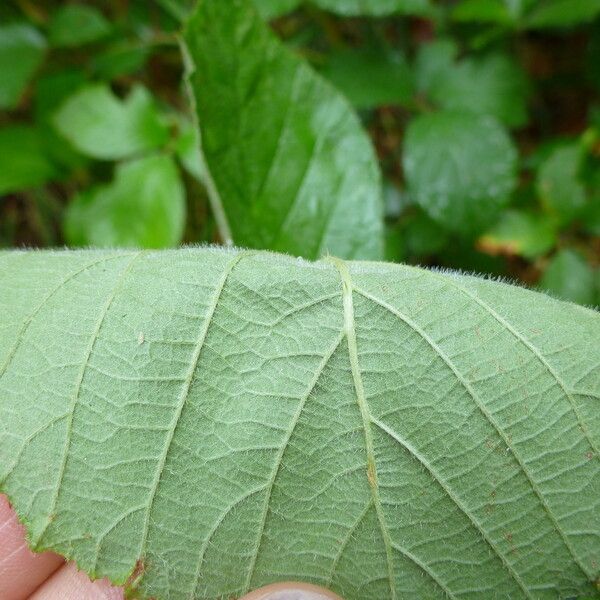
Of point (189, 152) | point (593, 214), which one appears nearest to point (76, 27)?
point (189, 152)

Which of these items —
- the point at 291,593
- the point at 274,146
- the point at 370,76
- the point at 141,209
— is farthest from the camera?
the point at 370,76

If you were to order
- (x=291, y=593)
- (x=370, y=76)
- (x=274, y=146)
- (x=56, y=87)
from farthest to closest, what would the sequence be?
(x=56, y=87) → (x=370, y=76) → (x=274, y=146) → (x=291, y=593)

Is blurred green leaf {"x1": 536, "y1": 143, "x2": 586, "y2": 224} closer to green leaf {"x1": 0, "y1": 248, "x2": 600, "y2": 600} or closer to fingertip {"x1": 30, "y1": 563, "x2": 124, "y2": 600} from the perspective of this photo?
green leaf {"x1": 0, "y1": 248, "x2": 600, "y2": 600}

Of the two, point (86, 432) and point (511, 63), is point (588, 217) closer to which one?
point (511, 63)

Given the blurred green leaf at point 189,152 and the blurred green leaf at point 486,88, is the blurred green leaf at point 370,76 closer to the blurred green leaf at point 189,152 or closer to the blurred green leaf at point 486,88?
the blurred green leaf at point 486,88

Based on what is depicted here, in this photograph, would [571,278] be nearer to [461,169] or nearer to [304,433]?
[461,169]

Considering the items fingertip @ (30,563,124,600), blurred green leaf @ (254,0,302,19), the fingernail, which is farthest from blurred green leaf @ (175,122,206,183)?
the fingernail

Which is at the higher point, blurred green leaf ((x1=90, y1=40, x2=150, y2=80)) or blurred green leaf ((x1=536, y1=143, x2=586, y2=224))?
blurred green leaf ((x1=90, y1=40, x2=150, y2=80))
